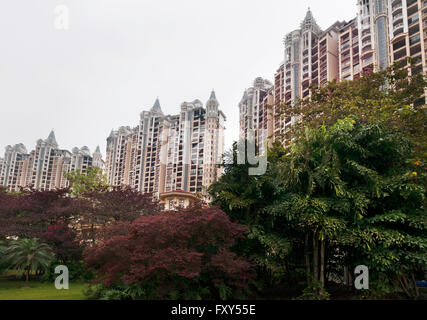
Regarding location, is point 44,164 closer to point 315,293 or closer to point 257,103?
point 257,103

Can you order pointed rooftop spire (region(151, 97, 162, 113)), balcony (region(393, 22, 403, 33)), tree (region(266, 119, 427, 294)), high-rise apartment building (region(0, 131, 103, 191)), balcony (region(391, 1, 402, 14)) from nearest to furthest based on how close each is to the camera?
tree (region(266, 119, 427, 294))
balcony (region(393, 22, 403, 33))
balcony (region(391, 1, 402, 14))
pointed rooftop spire (region(151, 97, 162, 113))
high-rise apartment building (region(0, 131, 103, 191))

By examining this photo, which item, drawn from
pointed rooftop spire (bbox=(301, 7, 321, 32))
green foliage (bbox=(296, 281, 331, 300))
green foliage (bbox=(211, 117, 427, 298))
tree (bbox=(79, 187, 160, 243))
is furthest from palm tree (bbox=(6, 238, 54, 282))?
pointed rooftop spire (bbox=(301, 7, 321, 32))

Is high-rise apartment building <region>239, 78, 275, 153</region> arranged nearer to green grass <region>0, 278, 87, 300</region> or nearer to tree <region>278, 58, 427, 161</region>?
tree <region>278, 58, 427, 161</region>

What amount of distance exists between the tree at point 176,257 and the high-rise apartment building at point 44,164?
3914 inches

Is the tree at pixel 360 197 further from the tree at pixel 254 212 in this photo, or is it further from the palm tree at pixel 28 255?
the palm tree at pixel 28 255

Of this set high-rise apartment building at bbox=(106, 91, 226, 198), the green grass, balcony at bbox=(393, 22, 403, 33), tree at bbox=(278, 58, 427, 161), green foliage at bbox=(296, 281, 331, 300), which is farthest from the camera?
high-rise apartment building at bbox=(106, 91, 226, 198)

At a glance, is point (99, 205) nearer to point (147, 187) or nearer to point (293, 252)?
point (293, 252)

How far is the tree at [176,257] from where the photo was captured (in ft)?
24.3

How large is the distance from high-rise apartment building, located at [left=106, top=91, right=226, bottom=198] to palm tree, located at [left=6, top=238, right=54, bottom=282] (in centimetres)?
5244

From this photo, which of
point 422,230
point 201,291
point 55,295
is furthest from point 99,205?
point 422,230

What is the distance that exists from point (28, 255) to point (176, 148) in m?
63.0

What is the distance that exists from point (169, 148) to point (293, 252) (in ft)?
226

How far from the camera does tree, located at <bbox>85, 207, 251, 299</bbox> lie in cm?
740
